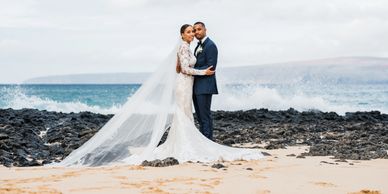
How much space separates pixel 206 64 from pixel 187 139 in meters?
1.26

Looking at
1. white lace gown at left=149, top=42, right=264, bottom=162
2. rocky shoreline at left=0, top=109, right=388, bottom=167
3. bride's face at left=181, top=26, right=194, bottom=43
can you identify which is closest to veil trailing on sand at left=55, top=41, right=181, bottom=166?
white lace gown at left=149, top=42, right=264, bottom=162

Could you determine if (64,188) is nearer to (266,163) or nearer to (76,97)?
(266,163)

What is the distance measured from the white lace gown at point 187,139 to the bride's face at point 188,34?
77mm

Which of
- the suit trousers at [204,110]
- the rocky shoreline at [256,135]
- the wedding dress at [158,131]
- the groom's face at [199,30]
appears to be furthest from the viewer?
the rocky shoreline at [256,135]

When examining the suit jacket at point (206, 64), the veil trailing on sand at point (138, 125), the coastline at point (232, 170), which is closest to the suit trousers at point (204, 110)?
the suit jacket at point (206, 64)

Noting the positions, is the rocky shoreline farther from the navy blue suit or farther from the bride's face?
the bride's face

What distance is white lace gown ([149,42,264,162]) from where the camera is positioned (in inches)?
328

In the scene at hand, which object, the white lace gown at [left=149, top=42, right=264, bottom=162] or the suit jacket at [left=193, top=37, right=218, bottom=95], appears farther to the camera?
the suit jacket at [left=193, top=37, right=218, bottom=95]

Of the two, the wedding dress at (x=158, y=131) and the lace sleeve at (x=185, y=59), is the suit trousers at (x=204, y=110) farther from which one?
the lace sleeve at (x=185, y=59)

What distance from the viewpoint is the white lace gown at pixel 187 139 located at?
8.33 metres

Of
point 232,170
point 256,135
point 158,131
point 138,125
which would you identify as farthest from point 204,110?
point 256,135


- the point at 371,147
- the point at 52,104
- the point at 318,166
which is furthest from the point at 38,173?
the point at 52,104

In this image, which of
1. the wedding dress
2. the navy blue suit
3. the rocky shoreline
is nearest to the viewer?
the wedding dress

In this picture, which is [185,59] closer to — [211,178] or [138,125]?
[138,125]
